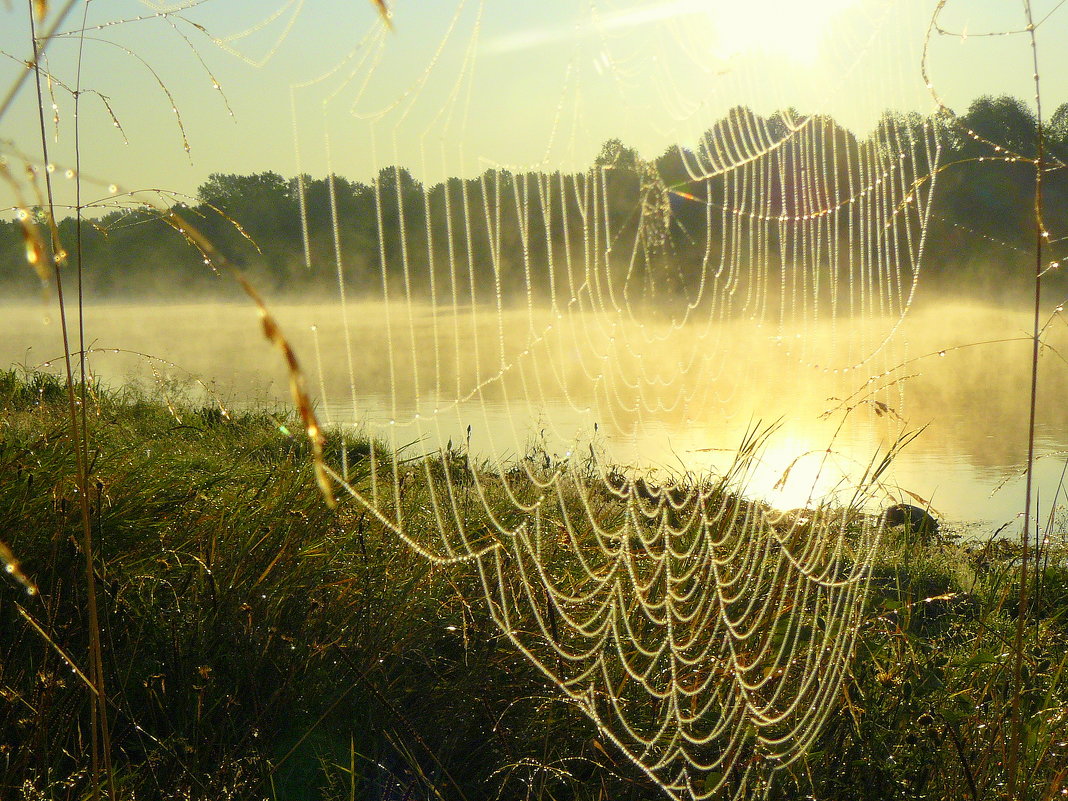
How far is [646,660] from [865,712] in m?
0.45

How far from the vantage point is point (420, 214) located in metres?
3.32

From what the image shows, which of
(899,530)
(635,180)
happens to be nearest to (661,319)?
(635,180)

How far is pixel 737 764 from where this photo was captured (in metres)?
1.76

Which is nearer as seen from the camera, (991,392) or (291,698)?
(291,698)

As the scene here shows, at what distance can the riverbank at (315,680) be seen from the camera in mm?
1661

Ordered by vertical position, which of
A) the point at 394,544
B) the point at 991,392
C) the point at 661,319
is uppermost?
the point at 661,319

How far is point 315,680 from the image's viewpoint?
1922mm

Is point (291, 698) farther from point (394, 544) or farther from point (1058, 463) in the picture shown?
point (1058, 463)

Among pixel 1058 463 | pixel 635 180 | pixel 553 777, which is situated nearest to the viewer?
pixel 553 777

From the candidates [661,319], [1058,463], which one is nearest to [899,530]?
[661,319]

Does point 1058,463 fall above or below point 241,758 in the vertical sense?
below

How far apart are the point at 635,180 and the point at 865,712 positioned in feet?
9.06

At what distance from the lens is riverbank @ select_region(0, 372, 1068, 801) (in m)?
1.66

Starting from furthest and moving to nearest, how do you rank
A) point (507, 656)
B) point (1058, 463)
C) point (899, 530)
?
point (1058, 463)
point (899, 530)
point (507, 656)
